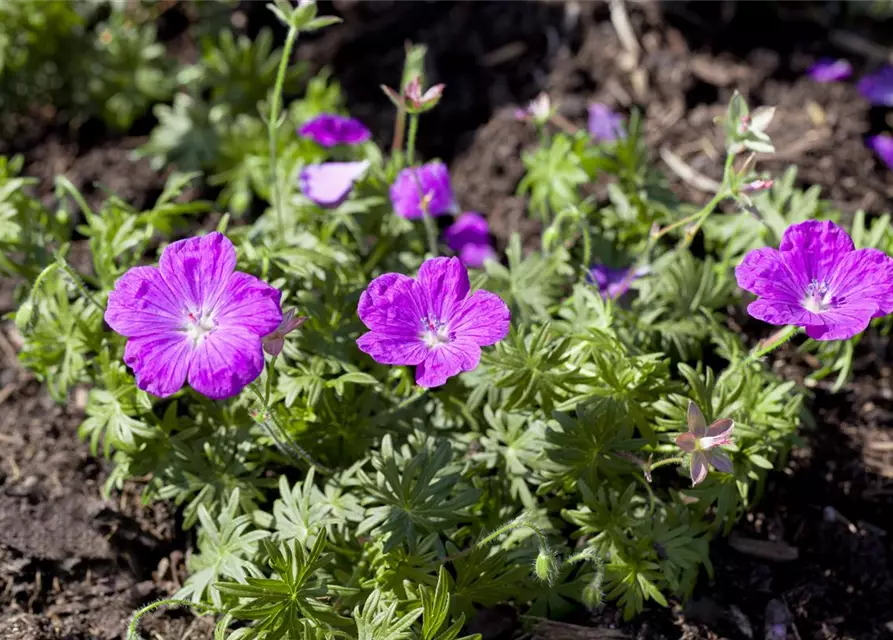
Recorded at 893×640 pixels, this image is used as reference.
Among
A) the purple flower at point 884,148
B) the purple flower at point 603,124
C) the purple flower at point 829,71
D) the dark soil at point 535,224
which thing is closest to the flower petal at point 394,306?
the dark soil at point 535,224

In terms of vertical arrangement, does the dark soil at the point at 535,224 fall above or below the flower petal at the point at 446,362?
below

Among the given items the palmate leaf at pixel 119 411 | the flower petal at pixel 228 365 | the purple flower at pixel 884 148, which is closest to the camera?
Answer: the flower petal at pixel 228 365

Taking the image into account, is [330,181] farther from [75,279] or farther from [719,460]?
[719,460]

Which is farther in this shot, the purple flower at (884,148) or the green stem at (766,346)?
the purple flower at (884,148)

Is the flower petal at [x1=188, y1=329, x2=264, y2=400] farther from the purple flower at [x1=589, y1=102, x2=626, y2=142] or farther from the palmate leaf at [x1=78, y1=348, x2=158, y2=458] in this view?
the purple flower at [x1=589, y1=102, x2=626, y2=142]

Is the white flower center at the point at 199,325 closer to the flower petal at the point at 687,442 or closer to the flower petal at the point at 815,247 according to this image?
the flower petal at the point at 687,442

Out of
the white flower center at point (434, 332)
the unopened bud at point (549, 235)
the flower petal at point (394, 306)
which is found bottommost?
the unopened bud at point (549, 235)

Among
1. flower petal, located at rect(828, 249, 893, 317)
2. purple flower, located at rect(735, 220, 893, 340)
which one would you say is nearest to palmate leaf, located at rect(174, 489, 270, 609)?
purple flower, located at rect(735, 220, 893, 340)
